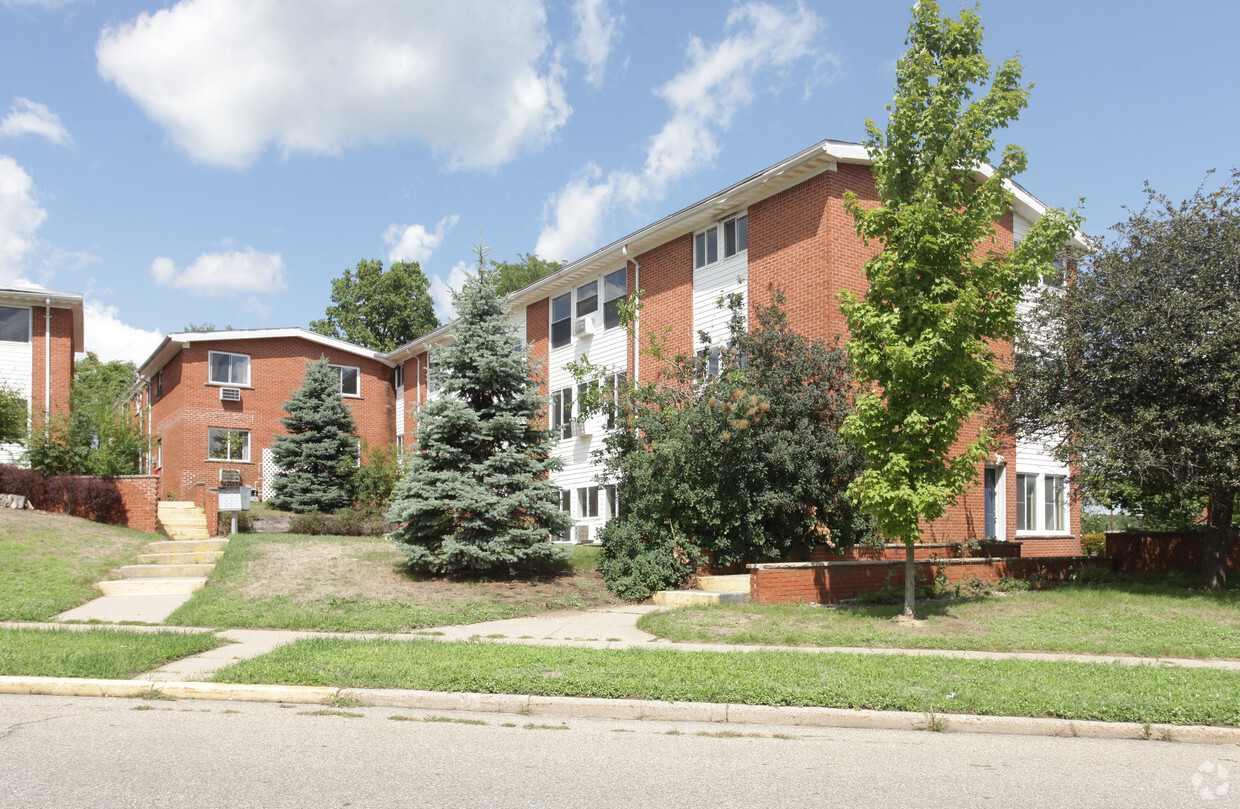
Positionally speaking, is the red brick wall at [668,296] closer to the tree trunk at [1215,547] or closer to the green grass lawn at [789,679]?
the tree trunk at [1215,547]

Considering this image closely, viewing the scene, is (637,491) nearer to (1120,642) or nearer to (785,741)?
(1120,642)

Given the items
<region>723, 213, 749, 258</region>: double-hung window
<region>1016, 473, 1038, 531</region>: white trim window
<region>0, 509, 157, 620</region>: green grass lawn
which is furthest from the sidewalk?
<region>1016, 473, 1038, 531</region>: white trim window

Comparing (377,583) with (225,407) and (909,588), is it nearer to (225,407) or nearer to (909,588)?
(909,588)

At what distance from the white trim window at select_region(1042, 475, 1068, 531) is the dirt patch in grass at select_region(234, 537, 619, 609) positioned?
14.4m

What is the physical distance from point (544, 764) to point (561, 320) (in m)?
22.0

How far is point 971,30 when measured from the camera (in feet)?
41.0

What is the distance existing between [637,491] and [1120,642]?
8485mm

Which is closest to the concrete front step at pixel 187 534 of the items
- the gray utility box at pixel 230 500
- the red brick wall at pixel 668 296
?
the gray utility box at pixel 230 500

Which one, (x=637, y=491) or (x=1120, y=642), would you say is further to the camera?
(x=637, y=491)

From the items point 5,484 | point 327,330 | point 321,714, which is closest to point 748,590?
point 321,714

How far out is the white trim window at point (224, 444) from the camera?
103 feet

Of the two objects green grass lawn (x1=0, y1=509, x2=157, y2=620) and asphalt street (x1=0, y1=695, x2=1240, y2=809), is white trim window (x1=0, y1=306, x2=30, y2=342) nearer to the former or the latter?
green grass lawn (x1=0, y1=509, x2=157, y2=620)

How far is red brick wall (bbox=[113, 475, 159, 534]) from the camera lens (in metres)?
21.0

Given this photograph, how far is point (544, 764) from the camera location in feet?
19.5
